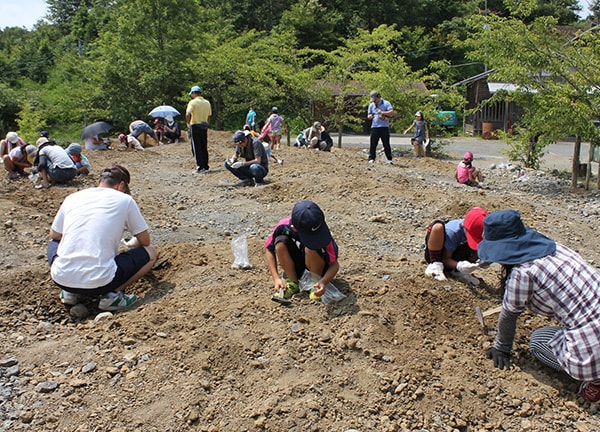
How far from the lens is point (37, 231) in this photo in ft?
22.3

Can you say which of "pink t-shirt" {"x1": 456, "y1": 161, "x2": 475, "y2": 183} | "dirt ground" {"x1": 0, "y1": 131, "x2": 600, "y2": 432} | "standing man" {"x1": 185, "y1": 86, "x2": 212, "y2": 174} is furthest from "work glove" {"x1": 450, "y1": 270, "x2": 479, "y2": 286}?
"standing man" {"x1": 185, "y1": 86, "x2": 212, "y2": 174}

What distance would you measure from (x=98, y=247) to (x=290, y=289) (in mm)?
1469

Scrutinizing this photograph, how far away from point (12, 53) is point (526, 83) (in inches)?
1712

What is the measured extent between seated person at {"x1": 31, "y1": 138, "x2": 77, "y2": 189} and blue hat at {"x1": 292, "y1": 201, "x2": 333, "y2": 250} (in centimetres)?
681

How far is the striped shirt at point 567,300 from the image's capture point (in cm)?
301

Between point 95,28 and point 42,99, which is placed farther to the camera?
point 95,28

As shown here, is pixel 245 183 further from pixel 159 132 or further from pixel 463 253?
pixel 159 132

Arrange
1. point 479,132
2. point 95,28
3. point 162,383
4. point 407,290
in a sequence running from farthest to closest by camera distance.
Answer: point 95,28
point 479,132
point 407,290
point 162,383

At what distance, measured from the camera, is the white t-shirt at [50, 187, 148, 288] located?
405 cm

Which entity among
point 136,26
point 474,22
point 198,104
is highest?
point 136,26

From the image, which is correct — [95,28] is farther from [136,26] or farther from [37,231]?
[37,231]

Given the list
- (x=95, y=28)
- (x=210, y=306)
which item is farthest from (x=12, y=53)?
(x=210, y=306)

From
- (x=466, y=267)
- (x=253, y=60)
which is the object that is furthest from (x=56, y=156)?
(x=253, y=60)

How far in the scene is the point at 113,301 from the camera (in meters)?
4.24
